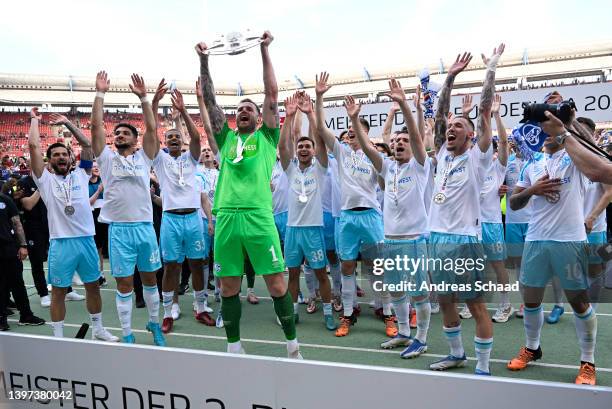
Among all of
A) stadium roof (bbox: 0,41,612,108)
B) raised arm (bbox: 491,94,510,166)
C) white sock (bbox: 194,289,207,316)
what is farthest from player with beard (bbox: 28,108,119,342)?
stadium roof (bbox: 0,41,612,108)

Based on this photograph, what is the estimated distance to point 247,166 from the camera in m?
3.93

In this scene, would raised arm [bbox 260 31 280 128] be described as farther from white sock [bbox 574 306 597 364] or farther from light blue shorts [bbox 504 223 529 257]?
light blue shorts [bbox 504 223 529 257]

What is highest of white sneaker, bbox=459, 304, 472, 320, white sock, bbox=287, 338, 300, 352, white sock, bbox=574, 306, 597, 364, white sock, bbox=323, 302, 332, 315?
white sock, bbox=574, 306, 597, 364

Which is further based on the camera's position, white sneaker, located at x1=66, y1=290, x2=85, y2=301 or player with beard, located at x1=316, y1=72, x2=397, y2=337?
white sneaker, located at x1=66, y1=290, x2=85, y2=301

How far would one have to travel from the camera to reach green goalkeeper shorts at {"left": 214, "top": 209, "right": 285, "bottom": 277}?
383 cm

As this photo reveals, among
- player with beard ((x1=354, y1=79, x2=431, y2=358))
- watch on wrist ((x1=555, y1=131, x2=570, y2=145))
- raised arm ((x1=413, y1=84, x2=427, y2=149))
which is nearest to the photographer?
watch on wrist ((x1=555, y1=131, x2=570, y2=145))

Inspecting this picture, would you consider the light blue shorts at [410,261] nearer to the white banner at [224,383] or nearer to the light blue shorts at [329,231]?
the light blue shorts at [329,231]

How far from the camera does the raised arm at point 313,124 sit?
16.9 feet

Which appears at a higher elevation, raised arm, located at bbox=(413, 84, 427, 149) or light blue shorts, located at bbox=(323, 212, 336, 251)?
raised arm, located at bbox=(413, 84, 427, 149)

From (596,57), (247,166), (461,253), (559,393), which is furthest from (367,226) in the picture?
(596,57)

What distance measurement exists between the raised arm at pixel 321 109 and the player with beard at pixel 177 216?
152 centimetres

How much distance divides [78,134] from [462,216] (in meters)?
3.83
